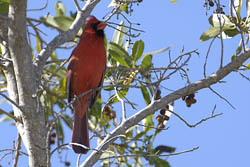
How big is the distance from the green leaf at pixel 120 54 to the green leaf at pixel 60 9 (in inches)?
26.1

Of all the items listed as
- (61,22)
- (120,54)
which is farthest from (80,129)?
(61,22)

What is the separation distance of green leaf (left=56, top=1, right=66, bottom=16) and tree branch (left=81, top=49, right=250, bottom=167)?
4.47 feet

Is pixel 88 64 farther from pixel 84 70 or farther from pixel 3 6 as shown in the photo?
pixel 3 6

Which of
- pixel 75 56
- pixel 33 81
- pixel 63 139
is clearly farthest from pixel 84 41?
pixel 33 81

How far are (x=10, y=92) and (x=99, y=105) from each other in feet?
4.03

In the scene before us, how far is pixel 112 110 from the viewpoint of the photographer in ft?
13.4

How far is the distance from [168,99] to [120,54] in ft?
2.35

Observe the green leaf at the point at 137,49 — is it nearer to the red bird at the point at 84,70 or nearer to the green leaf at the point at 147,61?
the green leaf at the point at 147,61

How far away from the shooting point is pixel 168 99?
9.92 ft

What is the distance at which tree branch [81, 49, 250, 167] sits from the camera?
9.86 feet

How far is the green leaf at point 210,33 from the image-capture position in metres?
3.53

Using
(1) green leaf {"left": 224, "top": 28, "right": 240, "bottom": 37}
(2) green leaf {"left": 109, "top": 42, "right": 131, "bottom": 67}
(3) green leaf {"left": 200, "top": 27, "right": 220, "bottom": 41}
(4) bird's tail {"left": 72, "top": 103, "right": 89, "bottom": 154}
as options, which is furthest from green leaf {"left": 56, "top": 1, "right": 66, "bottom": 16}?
(1) green leaf {"left": 224, "top": 28, "right": 240, "bottom": 37}

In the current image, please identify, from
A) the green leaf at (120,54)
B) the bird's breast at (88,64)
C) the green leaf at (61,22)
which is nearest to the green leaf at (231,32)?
the green leaf at (120,54)

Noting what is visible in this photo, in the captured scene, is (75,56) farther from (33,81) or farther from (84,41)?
(33,81)
